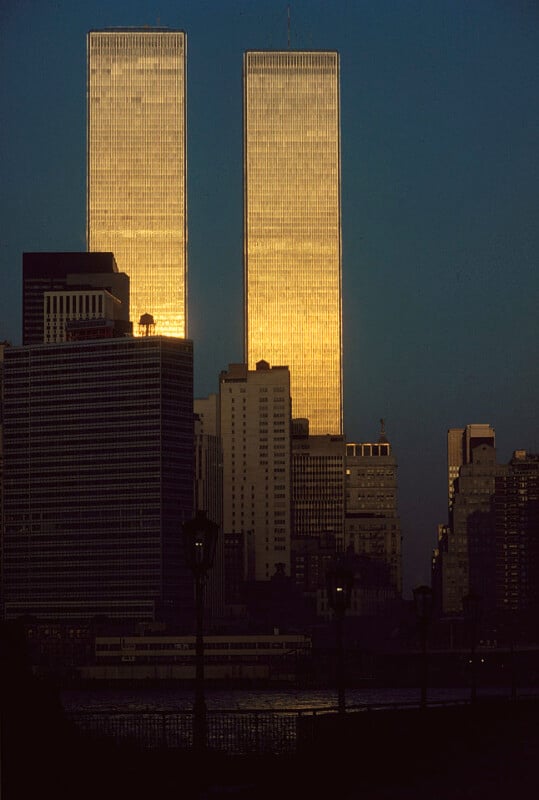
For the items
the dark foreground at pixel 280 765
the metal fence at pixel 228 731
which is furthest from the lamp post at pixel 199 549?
the metal fence at pixel 228 731

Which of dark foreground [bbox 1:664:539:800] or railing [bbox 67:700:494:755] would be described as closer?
dark foreground [bbox 1:664:539:800]

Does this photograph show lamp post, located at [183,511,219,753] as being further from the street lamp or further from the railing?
the street lamp

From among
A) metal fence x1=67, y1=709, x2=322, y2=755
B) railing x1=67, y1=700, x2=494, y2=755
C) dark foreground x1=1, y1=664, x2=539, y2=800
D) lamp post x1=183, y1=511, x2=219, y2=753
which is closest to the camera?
dark foreground x1=1, y1=664, x2=539, y2=800

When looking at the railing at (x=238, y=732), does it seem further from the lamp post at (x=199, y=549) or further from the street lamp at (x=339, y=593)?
the street lamp at (x=339, y=593)

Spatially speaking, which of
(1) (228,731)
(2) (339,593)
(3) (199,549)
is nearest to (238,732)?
(1) (228,731)

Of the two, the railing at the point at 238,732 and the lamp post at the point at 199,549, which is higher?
the lamp post at the point at 199,549

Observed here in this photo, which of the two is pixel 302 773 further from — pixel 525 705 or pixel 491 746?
pixel 525 705

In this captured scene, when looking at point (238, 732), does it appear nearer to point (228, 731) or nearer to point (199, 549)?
point (228, 731)

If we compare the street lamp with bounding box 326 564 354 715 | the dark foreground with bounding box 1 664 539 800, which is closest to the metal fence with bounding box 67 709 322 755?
the dark foreground with bounding box 1 664 539 800

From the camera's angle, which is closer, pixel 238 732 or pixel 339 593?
pixel 238 732

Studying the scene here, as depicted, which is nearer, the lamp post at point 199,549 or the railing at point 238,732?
the lamp post at point 199,549
